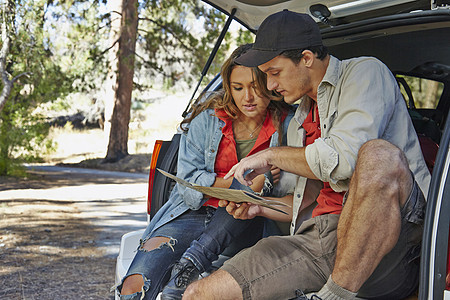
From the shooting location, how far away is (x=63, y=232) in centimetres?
659

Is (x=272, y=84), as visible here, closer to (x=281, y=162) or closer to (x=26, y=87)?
(x=281, y=162)

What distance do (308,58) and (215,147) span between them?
0.77m

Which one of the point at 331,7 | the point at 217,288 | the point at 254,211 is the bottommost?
the point at 217,288

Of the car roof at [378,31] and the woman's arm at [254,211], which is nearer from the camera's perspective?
the woman's arm at [254,211]

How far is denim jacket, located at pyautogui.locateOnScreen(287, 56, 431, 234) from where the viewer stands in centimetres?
211

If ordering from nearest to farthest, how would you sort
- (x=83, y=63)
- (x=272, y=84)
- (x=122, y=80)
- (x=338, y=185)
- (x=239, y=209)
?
1. (x=338, y=185)
2. (x=272, y=84)
3. (x=239, y=209)
4. (x=83, y=63)
5. (x=122, y=80)

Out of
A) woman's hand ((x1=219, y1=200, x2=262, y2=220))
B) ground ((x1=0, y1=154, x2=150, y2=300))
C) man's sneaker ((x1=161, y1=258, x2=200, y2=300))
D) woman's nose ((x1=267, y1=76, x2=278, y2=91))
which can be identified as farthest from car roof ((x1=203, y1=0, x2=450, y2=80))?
ground ((x1=0, y1=154, x2=150, y2=300))

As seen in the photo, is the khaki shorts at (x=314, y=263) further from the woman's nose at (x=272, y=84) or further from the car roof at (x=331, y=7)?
the car roof at (x=331, y=7)

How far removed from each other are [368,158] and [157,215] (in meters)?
1.36

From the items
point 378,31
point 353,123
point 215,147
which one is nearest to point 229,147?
point 215,147

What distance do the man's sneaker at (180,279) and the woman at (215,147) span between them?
7 cm

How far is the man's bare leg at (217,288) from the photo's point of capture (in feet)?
7.23

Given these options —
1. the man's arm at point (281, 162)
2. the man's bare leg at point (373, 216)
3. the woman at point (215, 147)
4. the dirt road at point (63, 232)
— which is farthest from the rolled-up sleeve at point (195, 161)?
the dirt road at point (63, 232)

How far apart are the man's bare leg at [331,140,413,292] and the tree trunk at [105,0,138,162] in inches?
472
